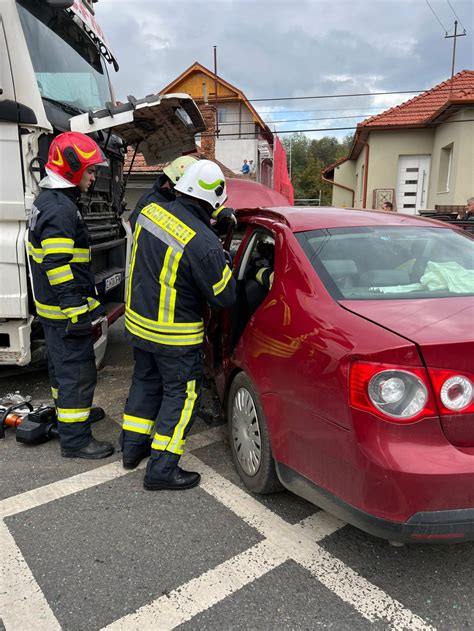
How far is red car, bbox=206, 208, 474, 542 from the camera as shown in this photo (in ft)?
6.01

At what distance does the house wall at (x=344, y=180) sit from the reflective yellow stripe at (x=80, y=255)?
2259 cm

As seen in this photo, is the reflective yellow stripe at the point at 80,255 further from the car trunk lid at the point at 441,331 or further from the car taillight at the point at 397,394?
the car taillight at the point at 397,394

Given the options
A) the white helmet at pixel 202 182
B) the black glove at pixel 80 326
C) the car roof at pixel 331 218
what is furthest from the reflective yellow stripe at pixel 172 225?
the black glove at pixel 80 326

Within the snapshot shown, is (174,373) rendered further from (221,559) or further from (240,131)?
(240,131)

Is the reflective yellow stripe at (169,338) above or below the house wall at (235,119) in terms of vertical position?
below

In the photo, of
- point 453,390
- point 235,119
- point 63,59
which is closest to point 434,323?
point 453,390

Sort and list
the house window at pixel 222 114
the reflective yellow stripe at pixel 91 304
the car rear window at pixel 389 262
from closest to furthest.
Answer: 1. the car rear window at pixel 389 262
2. the reflective yellow stripe at pixel 91 304
3. the house window at pixel 222 114

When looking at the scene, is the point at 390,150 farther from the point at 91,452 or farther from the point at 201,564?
the point at 201,564

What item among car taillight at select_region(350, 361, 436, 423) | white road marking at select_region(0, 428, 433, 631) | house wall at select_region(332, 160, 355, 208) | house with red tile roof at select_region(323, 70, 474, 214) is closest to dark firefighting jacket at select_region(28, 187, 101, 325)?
white road marking at select_region(0, 428, 433, 631)

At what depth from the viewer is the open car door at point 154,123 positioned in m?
3.83

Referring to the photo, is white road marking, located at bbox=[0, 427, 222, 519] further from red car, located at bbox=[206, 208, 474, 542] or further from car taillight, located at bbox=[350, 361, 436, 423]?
car taillight, located at bbox=[350, 361, 436, 423]

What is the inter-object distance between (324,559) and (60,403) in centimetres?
194

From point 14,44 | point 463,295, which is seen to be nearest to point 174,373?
point 463,295

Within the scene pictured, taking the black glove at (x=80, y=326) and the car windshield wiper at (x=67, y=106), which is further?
the car windshield wiper at (x=67, y=106)
